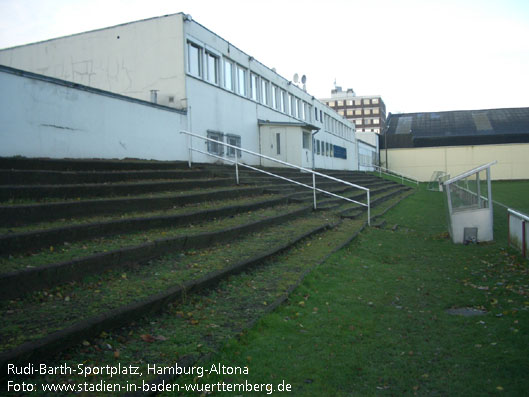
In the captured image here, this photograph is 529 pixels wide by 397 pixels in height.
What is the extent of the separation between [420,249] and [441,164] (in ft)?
160

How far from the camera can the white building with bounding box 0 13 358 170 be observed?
1694cm

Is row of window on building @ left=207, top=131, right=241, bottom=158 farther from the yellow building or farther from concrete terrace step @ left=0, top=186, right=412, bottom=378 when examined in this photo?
the yellow building

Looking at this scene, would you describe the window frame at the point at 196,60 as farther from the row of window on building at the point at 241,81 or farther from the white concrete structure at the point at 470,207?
the white concrete structure at the point at 470,207

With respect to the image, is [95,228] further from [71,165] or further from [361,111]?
[361,111]

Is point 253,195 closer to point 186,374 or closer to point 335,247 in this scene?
point 335,247

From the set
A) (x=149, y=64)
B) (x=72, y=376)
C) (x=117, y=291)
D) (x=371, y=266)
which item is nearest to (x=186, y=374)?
(x=72, y=376)

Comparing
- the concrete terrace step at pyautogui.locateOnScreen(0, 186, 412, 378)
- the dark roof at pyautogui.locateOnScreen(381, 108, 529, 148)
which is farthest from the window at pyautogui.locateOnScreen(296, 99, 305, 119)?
the concrete terrace step at pyautogui.locateOnScreen(0, 186, 412, 378)

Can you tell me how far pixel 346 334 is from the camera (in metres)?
4.81

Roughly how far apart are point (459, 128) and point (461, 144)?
155 inches

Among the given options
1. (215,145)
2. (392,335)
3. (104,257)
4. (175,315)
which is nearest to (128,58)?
(215,145)

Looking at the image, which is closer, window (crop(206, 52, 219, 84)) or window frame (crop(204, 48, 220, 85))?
window frame (crop(204, 48, 220, 85))

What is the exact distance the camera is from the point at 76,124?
39.1ft

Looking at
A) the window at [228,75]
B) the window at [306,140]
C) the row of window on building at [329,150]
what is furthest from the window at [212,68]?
the row of window on building at [329,150]

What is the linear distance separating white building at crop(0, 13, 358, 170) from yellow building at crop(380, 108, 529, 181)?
3467cm
